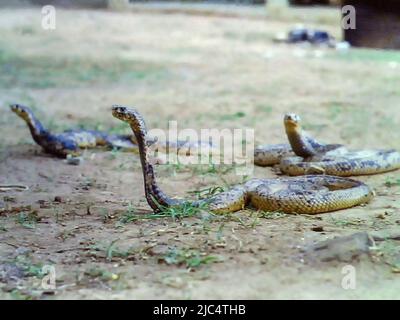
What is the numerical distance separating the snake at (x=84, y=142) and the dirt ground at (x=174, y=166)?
0.21 m

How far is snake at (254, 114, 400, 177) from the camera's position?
253 inches

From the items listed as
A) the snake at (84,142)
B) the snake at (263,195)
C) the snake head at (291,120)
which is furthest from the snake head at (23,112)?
the snake at (263,195)

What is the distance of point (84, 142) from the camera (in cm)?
774

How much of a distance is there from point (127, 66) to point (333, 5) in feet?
28.7

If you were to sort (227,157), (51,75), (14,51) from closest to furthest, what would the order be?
(227,157) < (51,75) < (14,51)

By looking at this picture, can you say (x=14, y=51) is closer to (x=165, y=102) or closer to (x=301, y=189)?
(x=165, y=102)

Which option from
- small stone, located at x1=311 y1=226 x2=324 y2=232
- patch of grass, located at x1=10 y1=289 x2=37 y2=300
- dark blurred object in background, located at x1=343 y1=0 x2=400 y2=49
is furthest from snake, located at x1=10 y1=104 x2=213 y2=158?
dark blurred object in background, located at x1=343 y1=0 x2=400 y2=49

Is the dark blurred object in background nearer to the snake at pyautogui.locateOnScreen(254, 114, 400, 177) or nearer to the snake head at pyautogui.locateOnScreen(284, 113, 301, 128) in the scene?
the snake at pyautogui.locateOnScreen(254, 114, 400, 177)

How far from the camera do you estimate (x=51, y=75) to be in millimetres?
12727

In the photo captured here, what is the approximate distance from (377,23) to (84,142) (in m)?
6.88

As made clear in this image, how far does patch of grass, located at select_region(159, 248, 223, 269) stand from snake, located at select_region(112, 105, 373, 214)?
2.84 feet

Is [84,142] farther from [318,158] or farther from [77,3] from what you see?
[77,3]

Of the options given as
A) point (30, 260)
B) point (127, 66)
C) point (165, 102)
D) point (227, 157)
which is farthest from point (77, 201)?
point (127, 66)

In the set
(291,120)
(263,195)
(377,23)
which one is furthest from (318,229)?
(377,23)
